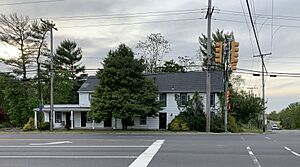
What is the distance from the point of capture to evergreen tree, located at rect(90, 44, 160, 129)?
128ft

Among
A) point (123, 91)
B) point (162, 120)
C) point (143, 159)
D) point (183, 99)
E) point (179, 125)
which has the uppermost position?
point (123, 91)

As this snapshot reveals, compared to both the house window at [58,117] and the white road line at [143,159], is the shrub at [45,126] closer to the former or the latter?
the house window at [58,117]

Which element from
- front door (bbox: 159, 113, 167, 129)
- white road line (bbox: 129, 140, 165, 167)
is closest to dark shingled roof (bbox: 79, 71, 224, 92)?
front door (bbox: 159, 113, 167, 129)

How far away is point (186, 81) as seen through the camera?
46500mm

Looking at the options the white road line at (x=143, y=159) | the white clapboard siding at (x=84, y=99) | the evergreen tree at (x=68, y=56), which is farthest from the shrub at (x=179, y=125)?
the evergreen tree at (x=68, y=56)

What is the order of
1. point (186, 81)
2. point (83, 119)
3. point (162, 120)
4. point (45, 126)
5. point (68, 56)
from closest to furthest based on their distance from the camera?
1. point (45, 126)
2. point (162, 120)
3. point (186, 81)
4. point (83, 119)
5. point (68, 56)

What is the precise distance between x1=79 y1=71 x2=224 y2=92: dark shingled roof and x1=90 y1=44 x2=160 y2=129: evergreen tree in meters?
3.79

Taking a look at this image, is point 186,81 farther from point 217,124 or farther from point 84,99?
point 84,99

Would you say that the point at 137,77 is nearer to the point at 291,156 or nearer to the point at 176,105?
the point at 176,105

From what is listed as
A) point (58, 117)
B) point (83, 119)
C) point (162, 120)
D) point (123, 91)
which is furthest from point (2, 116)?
point (123, 91)

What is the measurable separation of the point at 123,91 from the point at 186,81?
10037 millimetres

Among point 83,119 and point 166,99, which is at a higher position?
point 166,99

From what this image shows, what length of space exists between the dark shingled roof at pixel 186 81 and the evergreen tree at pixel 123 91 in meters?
3.79

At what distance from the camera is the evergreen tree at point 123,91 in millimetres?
38875
